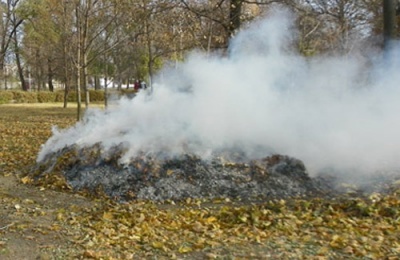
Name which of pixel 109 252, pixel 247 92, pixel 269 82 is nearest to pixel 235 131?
pixel 247 92

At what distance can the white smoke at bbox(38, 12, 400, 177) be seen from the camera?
7.61m

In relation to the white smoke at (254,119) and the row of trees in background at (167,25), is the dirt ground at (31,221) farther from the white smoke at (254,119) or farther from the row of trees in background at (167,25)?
the row of trees in background at (167,25)

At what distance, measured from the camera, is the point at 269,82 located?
909 cm

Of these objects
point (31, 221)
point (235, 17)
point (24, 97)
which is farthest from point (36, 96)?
point (31, 221)

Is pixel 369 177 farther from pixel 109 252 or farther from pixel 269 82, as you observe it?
pixel 109 252

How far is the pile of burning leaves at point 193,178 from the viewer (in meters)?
6.56

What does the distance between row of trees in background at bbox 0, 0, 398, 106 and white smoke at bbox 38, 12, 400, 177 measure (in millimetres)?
2574

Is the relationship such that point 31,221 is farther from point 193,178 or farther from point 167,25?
point 167,25

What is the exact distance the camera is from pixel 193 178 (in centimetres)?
688

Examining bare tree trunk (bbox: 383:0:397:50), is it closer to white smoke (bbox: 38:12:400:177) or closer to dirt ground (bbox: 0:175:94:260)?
white smoke (bbox: 38:12:400:177)

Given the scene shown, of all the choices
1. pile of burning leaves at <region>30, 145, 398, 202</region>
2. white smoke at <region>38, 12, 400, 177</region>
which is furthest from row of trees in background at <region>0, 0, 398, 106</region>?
pile of burning leaves at <region>30, 145, 398, 202</region>

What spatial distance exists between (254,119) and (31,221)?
430 cm

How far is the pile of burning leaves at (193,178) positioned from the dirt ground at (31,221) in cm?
46

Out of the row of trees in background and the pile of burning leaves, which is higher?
the row of trees in background
